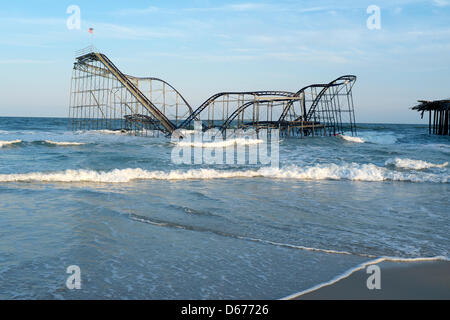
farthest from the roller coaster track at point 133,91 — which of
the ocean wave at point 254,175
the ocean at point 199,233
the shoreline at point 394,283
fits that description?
the shoreline at point 394,283

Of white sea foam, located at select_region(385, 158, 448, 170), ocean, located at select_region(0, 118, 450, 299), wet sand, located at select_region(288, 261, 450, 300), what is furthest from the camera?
white sea foam, located at select_region(385, 158, 448, 170)

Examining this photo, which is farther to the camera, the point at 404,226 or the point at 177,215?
the point at 177,215

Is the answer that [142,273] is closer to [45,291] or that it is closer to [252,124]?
[45,291]

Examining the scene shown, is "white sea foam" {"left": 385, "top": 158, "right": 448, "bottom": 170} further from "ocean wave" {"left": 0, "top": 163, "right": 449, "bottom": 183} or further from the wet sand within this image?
the wet sand

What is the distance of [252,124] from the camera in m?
30.6

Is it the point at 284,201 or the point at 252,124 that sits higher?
the point at 252,124

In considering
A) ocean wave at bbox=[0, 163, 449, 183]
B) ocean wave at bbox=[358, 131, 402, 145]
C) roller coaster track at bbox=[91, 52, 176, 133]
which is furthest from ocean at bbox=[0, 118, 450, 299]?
ocean wave at bbox=[358, 131, 402, 145]

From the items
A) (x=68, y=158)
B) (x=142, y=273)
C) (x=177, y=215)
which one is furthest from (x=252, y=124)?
(x=142, y=273)

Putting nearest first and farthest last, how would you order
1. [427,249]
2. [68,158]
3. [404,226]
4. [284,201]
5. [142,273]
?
[142,273], [427,249], [404,226], [284,201], [68,158]

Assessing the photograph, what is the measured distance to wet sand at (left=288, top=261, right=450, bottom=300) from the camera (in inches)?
142

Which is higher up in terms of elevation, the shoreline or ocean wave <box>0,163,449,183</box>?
ocean wave <box>0,163,449,183</box>
